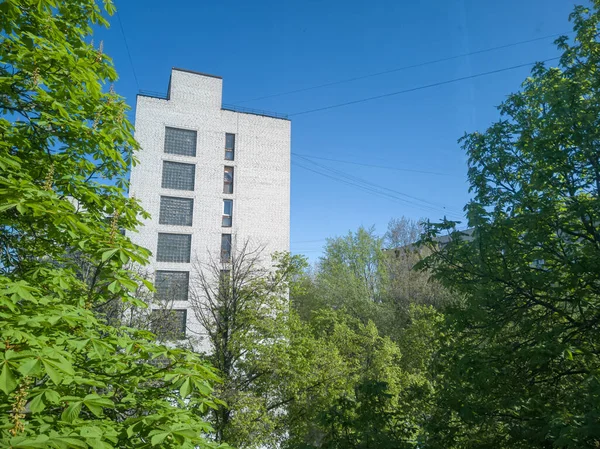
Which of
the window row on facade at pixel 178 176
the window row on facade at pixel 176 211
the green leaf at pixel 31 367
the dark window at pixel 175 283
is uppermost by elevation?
the window row on facade at pixel 178 176

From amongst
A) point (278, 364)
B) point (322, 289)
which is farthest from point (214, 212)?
point (278, 364)

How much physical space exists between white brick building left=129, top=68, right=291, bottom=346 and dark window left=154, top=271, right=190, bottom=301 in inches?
2.5

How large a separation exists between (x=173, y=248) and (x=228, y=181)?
616 centimetres

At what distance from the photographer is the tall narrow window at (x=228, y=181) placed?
27659 mm

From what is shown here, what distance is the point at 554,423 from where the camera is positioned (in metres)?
4.37

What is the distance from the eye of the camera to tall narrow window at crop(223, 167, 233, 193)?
90.7 feet

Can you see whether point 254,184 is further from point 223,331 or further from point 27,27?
point 27,27

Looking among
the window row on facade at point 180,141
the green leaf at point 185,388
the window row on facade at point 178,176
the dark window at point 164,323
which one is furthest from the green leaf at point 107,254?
the window row on facade at point 180,141

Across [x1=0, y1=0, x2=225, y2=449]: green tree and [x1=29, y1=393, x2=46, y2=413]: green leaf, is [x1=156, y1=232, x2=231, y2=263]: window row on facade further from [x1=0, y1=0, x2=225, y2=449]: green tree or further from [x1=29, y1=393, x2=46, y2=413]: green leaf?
[x1=29, y1=393, x2=46, y2=413]: green leaf

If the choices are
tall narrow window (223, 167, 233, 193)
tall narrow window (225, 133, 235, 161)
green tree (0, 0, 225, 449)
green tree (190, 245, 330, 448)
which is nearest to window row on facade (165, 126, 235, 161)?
tall narrow window (225, 133, 235, 161)

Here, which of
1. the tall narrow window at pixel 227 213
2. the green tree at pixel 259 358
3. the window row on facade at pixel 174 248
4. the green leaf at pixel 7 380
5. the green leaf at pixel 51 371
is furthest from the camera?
the tall narrow window at pixel 227 213

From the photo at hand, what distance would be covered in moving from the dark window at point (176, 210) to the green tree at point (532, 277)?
21.1 metres

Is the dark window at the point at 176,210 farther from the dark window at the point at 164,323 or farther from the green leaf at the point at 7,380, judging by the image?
the green leaf at the point at 7,380

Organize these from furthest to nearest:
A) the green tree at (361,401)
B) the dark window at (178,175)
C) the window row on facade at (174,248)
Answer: the dark window at (178,175)
the window row on facade at (174,248)
the green tree at (361,401)
